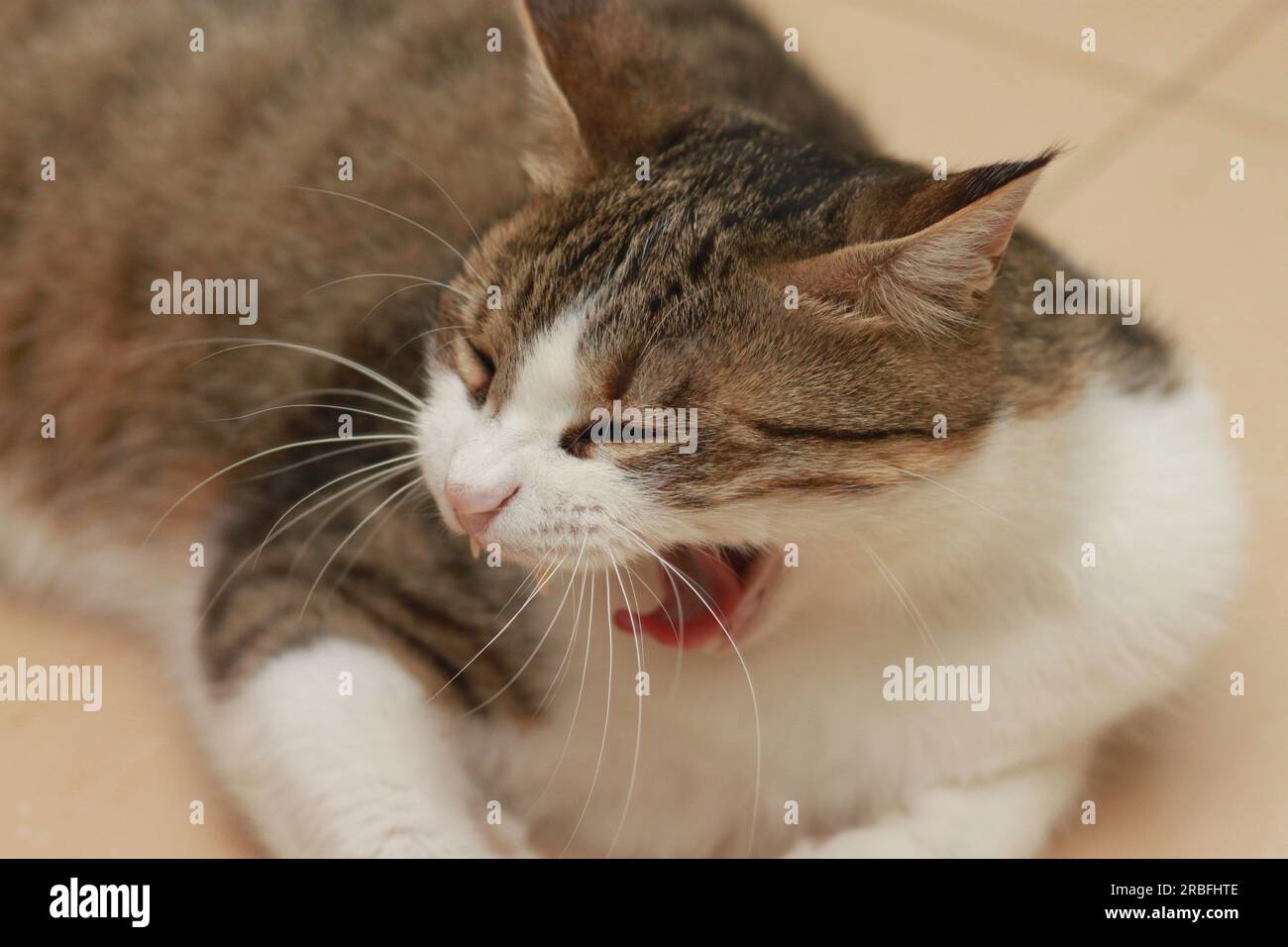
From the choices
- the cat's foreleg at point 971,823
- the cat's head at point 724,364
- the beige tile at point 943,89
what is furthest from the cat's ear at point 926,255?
the beige tile at point 943,89

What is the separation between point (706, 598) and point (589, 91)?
0.50 meters

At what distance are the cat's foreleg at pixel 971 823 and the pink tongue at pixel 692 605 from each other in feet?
0.90

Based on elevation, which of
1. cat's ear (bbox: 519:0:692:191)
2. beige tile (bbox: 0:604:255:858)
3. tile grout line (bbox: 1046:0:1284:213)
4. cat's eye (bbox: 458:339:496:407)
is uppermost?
tile grout line (bbox: 1046:0:1284:213)

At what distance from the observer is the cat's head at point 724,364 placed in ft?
3.97

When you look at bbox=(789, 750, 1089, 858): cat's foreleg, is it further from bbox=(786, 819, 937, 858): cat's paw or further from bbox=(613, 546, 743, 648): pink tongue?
bbox=(613, 546, 743, 648): pink tongue

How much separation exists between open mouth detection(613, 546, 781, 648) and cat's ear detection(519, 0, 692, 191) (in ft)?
1.27

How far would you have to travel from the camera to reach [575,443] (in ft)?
A: 4.05

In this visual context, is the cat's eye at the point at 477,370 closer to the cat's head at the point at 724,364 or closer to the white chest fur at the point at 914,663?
the cat's head at the point at 724,364

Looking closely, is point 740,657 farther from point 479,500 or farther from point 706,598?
point 479,500

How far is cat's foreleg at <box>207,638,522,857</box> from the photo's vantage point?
4.87 ft

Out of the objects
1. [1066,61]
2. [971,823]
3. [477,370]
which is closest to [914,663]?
[971,823]

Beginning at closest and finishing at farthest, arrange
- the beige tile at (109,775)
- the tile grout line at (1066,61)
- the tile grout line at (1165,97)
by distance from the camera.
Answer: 1. the beige tile at (109,775)
2. the tile grout line at (1165,97)
3. the tile grout line at (1066,61)

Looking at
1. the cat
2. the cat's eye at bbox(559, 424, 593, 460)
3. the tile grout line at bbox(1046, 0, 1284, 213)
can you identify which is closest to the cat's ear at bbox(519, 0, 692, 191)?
the cat
